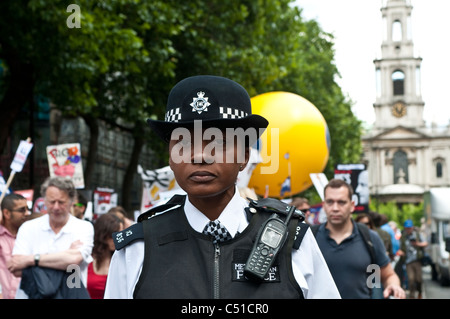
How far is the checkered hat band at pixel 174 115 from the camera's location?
8.35 ft

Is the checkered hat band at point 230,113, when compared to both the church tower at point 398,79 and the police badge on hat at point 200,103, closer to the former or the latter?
the police badge on hat at point 200,103

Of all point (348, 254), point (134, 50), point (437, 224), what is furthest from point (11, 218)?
point (437, 224)

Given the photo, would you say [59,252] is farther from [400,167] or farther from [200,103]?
[400,167]

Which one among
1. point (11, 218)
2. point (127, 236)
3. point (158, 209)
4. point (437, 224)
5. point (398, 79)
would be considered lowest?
point (127, 236)

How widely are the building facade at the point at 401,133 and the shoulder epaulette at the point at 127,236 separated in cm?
9867

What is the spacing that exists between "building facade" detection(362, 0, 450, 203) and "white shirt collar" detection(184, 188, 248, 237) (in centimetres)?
9853

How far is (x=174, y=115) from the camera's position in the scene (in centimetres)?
256

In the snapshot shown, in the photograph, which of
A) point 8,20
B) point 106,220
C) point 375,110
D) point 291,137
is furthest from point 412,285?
point 375,110

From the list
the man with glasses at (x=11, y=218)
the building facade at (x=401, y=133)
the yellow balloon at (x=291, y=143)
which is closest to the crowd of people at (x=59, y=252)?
the man with glasses at (x=11, y=218)

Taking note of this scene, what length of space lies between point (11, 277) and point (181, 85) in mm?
4500

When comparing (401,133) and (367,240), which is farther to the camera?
(401,133)

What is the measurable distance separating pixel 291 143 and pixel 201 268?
922 centimetres

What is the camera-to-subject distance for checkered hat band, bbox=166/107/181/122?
2545 mm
